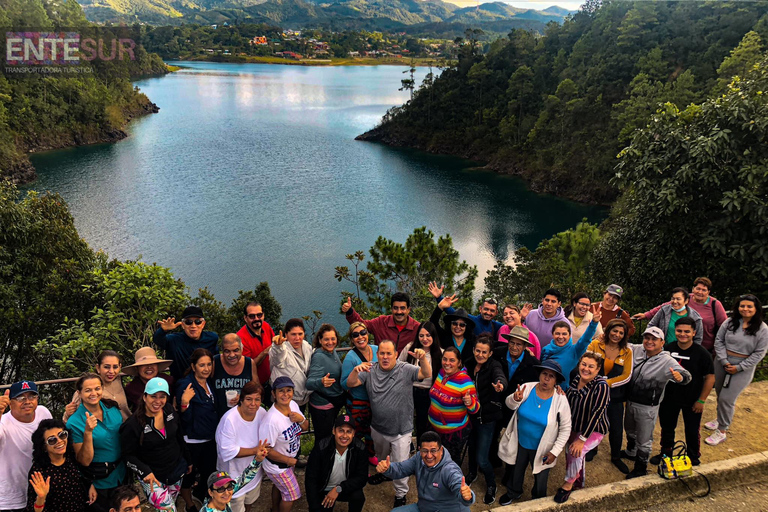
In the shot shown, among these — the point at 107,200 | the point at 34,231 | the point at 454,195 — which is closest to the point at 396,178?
the point at 454,195

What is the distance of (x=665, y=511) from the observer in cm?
451

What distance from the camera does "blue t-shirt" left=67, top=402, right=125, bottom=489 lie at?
12.2 ft

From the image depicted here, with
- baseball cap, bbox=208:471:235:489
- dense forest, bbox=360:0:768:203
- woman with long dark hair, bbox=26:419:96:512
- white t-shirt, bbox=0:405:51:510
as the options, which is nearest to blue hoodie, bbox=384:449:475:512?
baseball cap, bbox=208:471:235:489

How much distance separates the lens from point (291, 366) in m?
4.55

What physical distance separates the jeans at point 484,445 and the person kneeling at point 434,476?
72 cm

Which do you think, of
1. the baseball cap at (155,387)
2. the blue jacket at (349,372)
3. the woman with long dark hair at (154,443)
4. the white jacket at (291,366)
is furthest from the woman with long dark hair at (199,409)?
the blue jacket at (349,372)

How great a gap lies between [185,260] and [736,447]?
2728 cm

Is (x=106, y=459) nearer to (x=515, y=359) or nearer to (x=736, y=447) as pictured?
(x=515, y=359)

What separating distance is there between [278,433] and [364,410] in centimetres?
86

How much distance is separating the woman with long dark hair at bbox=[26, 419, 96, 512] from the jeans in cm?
317

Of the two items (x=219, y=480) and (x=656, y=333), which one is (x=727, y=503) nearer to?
(x=656, y=333)

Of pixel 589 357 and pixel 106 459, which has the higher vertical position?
pixel 589 357

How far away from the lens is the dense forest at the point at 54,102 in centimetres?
4641

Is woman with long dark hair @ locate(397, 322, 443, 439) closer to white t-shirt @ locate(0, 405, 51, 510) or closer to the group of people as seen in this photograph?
the group of people
